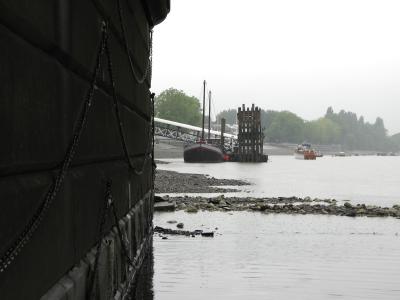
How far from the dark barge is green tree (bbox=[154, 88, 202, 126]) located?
116938 millimetres

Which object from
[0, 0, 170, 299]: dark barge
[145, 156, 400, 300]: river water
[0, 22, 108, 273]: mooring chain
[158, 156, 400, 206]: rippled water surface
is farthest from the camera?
[158, 156, 400, 206]: rippled water surface

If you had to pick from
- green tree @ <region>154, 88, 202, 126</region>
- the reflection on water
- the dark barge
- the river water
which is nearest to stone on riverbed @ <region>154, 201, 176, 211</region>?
the river water

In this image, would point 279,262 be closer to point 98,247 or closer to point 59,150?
point 98,247

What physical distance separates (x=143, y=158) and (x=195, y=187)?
23.9m

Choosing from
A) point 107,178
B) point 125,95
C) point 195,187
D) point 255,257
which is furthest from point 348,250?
point 195,187

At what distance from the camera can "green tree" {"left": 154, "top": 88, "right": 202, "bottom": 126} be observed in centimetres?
12269

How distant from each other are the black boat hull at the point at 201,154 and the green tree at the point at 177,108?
124ft

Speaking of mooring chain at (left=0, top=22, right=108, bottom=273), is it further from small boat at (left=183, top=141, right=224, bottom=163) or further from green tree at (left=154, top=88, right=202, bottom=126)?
green tree at (left=154, top=88, right=202, bottom=126)

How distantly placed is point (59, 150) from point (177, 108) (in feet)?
394

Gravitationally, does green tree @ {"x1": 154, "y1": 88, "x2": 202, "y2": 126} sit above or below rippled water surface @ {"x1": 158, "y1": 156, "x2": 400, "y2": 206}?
above

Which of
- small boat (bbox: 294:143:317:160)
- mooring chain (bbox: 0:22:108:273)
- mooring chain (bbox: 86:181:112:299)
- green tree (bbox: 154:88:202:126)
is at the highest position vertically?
green tree (bbox: 154:88:202:126)

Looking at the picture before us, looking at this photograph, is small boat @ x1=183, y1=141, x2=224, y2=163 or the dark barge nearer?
the dark barge

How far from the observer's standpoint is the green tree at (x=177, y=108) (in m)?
123

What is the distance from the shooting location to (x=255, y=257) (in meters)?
10.6
